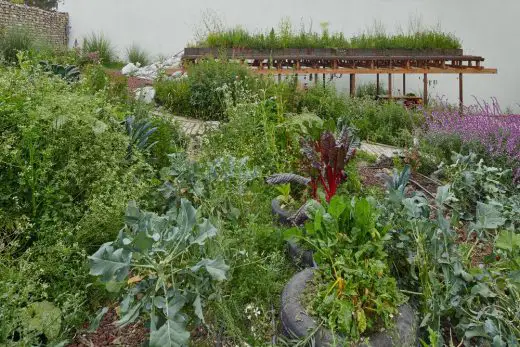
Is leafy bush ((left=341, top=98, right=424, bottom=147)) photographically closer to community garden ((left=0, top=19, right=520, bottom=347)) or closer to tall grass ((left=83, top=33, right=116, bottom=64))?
community garden ((left=0, top=19, right=520, bottom=347))

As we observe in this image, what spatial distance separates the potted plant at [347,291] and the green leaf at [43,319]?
1175 millimetres

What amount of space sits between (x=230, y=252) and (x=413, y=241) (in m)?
1.03

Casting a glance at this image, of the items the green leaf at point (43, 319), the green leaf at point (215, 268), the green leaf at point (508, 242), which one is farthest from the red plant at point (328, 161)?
the green leaf at point (43, 319)

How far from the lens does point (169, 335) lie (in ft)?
6.63

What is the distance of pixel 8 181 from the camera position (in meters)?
3.28

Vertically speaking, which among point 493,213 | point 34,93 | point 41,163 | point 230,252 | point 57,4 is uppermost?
point 57,4

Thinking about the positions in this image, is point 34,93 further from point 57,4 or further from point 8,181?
point 57,4

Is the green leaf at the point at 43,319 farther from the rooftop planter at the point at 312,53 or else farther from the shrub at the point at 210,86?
the rooftop planter at the point at 312,53

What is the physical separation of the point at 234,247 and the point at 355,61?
1228 cm

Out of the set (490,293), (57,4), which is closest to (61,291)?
(490,293)

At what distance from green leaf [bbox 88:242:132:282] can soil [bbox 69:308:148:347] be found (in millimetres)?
654

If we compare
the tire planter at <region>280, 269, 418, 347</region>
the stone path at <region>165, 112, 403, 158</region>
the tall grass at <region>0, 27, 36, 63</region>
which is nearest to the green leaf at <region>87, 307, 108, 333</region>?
the tire planter at <region>280, 269, 418, 347</region>

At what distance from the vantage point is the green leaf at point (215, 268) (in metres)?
2.10

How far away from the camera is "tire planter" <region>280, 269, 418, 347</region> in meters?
2.25
